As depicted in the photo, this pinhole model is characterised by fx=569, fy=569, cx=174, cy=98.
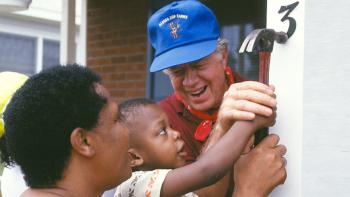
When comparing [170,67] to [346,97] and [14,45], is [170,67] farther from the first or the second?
[14,45]

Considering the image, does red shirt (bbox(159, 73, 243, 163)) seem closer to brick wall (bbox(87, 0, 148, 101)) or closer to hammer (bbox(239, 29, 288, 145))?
hammer (bbox(239, 29, 288, 145))

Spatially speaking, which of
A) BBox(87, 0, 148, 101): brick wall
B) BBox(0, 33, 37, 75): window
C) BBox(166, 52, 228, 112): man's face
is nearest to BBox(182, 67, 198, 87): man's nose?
BBox(166, 52, 228, 112): man's face

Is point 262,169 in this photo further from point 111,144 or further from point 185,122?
point 185,122

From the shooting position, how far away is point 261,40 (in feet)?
4.86

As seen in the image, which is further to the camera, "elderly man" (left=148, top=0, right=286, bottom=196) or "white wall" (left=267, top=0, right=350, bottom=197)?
"elderly man" (left=148, top=0, right=286, bottom=196)

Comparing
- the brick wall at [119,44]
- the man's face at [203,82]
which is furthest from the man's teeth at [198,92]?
the brick wall at [119,44]

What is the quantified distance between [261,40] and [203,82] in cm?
72

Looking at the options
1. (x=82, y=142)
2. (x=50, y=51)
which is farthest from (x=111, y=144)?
(x=50, y=51)

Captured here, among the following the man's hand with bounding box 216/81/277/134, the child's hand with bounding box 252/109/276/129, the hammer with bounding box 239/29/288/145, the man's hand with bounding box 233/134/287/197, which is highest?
the hammer with bounding box 239/29/288/145

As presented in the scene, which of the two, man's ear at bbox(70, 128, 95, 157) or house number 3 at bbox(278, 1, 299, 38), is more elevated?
house number 3 at bbox(278, 1, 299, 38)

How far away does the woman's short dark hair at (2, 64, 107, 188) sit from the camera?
1.43m

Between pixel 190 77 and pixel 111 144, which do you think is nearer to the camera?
pixel 111 144

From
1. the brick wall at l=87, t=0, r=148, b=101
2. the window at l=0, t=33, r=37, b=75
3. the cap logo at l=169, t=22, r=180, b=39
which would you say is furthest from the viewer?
the window at l=0, t=33, r=37, b=75

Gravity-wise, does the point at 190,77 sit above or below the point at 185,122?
above
